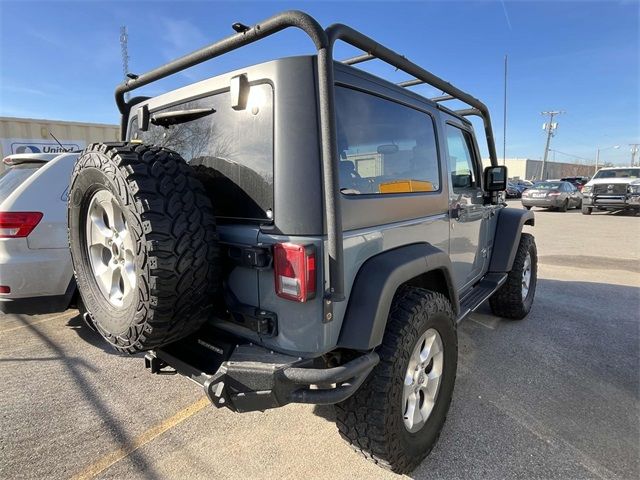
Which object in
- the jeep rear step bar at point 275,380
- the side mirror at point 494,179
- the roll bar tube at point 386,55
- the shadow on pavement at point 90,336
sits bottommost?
the shadow on pavement at point 90,336

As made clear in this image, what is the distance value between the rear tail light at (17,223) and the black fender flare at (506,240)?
4459mm

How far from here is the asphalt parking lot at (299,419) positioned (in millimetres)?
2180

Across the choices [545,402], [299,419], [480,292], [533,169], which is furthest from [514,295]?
[533,169]

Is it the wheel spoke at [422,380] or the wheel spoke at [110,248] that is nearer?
the wheel spoke at [110,248]

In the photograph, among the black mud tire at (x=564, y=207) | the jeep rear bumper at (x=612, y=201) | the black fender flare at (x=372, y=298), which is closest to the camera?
the black fender flare at (x=372, y=298)

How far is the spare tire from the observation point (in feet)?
5.52

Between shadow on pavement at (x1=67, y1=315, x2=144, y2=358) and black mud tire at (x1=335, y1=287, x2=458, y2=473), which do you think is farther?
shadow on pavement at (x1=67, y1=315, x2=144, y2=358)

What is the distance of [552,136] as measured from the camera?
55656 millimetres

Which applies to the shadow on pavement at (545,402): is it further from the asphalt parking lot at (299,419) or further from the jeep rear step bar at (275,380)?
the jeep rear step bar at (275,380)

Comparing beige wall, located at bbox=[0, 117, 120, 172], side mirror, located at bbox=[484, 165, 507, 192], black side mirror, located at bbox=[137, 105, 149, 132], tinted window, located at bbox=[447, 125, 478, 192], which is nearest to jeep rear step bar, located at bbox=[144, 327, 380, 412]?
black side mirror, located at bbox=[137, 105, 149, 132]

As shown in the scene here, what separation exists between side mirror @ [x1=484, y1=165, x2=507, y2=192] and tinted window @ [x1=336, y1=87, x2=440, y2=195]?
4.27 feet

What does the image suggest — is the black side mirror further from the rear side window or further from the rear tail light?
the rear side window

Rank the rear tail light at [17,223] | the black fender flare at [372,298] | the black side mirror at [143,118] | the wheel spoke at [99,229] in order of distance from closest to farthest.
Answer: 1. the black fender flare at [372,298]
2. the wheel spoke at [99,229]
3. the black side mirror at [143,118]
4. the rear tail light at [17,223]

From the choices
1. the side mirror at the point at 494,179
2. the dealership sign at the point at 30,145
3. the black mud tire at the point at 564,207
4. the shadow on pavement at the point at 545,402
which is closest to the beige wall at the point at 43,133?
the dealership sign at the point at 30,145
